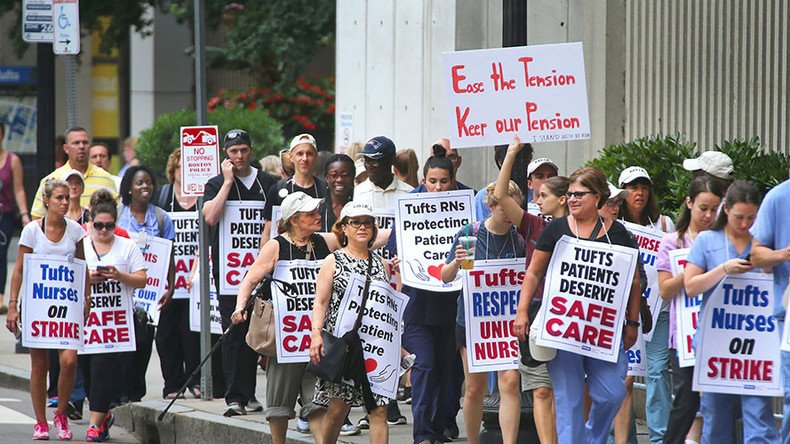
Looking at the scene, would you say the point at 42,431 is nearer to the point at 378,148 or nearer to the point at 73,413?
the point at 73,413

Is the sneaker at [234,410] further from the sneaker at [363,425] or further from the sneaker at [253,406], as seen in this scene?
the sneaker at [363,425]

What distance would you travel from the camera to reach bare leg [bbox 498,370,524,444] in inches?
372

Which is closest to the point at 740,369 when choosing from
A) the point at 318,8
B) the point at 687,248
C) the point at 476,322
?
the point at 687,248

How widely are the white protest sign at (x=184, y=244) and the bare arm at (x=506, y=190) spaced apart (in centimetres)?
431

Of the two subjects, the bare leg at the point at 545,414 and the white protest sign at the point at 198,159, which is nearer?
the bare leg at the point at 545,414

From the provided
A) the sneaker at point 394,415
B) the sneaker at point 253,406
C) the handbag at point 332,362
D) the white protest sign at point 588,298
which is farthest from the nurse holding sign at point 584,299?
the sneaker at point 253,406

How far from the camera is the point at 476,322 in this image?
9.76m

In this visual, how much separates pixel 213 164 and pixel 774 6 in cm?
444

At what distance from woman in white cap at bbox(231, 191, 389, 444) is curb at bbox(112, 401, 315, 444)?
44cm

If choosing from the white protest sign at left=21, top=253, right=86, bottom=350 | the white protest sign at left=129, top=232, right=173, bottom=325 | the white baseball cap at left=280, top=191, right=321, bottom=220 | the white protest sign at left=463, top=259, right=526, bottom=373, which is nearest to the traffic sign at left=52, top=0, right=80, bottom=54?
the white protest sign at left=129, top=232, right=173, bottom=325

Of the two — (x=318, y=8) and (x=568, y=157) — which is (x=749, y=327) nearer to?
(x=568, y=157)

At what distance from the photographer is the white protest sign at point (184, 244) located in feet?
42.5

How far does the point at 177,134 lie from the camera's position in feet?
72.2

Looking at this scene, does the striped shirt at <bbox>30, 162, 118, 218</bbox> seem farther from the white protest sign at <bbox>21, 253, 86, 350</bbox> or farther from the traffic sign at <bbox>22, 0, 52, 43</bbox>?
the white protest sign at <bbox>21, 253, 86, 350</bbox>
